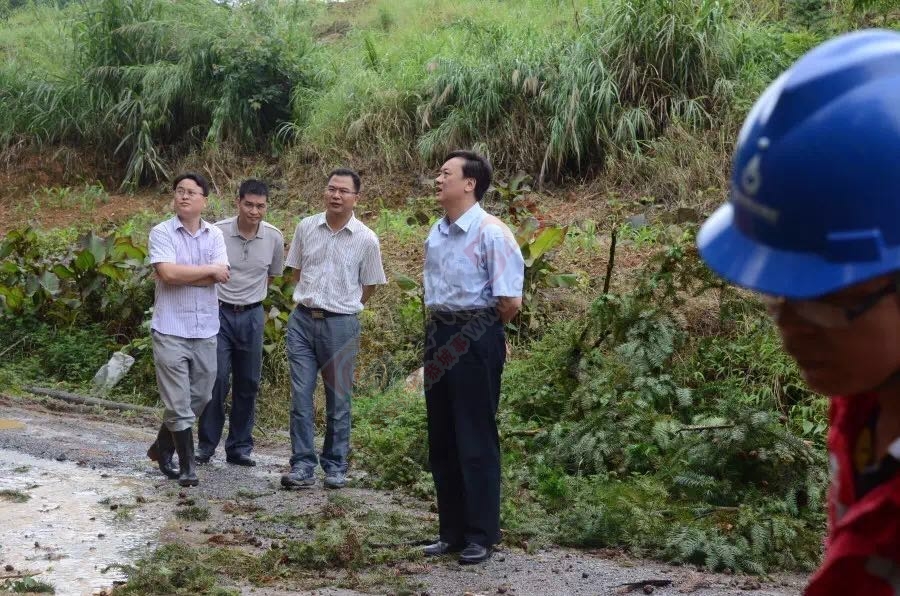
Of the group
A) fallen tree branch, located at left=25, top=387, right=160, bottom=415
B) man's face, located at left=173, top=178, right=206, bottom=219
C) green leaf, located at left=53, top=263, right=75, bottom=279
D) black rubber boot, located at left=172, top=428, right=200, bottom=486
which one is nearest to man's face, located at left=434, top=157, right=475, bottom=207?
man's face, located at left=173, top=178, right=206, bottom=219

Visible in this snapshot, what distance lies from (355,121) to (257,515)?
1029 cm

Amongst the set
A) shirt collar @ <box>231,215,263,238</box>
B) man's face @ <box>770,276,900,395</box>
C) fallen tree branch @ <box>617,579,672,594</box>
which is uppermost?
man's face @ <box>770,276,900,395</box>

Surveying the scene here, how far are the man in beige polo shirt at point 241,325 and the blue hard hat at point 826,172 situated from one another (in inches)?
292

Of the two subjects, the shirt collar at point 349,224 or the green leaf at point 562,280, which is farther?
the green leaf at point 562,280

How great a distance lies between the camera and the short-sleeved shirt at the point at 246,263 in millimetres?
8703

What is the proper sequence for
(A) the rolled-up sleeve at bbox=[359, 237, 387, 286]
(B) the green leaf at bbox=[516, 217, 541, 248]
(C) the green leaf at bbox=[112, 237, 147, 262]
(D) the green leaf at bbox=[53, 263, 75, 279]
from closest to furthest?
(A) the rolled-up sleeve at bbox=[359, 237, 387, 286] → (B) the green leaf at bbox=[516, 217, 541, 248] → (C) the green leaf at bbox=[112, 237, 147, 262] → (D) the green leaf at bbox=[53, 263, 75, 279]

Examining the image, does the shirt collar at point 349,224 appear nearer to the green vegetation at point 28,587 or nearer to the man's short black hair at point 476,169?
the man's short black hair at point 476,169

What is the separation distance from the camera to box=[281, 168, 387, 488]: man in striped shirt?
315 inches

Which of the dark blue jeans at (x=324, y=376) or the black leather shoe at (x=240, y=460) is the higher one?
the dark blue jeans at (x=324, y=376)

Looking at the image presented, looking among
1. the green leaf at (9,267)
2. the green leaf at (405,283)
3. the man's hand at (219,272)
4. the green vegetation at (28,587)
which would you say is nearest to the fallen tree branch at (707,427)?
the man's hand at (219,272)

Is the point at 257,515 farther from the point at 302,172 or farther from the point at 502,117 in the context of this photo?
Result: the point at 302,172

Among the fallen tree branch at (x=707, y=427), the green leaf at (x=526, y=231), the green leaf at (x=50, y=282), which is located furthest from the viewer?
the green leaf at (x=50, y=282)

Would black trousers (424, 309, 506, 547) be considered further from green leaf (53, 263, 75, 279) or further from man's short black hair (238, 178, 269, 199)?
green leaf (53, 263, 75, 279)

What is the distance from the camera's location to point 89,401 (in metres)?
10.9
